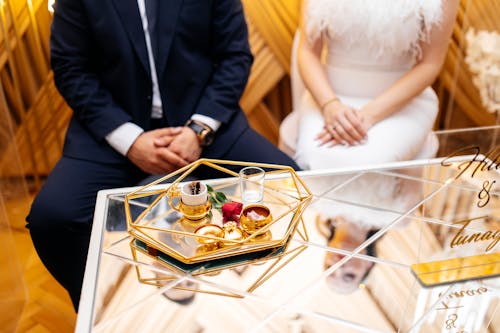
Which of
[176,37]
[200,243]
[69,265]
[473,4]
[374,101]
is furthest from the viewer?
[473,4]

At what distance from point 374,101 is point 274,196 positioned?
2.07 ft

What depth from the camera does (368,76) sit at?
1756mm

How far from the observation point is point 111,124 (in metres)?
1.49

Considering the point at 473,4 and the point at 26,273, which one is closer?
the point at 26,273

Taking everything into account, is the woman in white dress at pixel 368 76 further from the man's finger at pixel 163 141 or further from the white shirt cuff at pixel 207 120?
the man's finger at pixel 163 141

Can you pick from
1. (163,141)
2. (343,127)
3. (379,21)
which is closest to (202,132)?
(163,141)

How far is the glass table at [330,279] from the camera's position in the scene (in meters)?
0.89

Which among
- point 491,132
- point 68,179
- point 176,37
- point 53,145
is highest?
point 176,37

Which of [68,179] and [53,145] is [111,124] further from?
[53,145]

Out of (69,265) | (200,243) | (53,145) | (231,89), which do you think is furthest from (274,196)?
(53,145)

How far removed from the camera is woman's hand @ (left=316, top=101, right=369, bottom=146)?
158 centimetres

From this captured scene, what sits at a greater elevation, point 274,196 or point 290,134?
point 274,196

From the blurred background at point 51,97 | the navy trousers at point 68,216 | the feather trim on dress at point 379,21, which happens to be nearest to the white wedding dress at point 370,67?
the feather trim on dress at point 379,21

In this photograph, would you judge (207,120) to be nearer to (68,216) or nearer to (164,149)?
(164,149)
